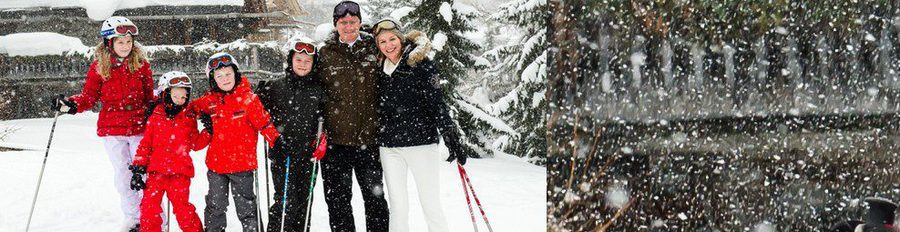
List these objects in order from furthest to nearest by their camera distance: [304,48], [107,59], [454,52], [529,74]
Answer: [454,52]
[529,74]
[107,59]
[304,48]

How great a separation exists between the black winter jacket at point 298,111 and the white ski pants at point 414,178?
57 centimetres

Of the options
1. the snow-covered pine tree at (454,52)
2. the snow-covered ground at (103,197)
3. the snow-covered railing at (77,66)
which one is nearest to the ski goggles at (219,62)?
the snow-covered ground at (103,197)

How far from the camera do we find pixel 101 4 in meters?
20.0

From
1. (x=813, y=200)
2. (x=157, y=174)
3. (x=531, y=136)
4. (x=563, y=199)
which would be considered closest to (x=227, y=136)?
(x=157, y=174)

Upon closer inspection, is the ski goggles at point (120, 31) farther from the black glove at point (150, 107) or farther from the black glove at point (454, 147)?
the black glove at point (454, 147)

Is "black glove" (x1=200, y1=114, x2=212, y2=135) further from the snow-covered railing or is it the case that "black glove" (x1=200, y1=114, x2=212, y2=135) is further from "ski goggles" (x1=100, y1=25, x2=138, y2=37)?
the snow-covered railing

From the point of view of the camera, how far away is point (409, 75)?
3506 millimetres

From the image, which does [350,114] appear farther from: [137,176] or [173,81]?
[137,176]

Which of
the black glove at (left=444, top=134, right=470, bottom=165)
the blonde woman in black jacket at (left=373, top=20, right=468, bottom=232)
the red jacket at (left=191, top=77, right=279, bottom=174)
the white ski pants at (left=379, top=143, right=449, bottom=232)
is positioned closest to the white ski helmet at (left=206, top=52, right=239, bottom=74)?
the red jacket at (left=191, top=77, right=279, bottom=174)

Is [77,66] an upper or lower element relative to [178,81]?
upper

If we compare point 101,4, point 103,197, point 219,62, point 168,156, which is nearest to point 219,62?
point 219,62

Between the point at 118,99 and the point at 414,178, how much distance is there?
2.31 meters

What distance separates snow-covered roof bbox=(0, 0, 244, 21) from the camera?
2003 cm

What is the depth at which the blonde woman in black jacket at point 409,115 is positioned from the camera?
349cm
